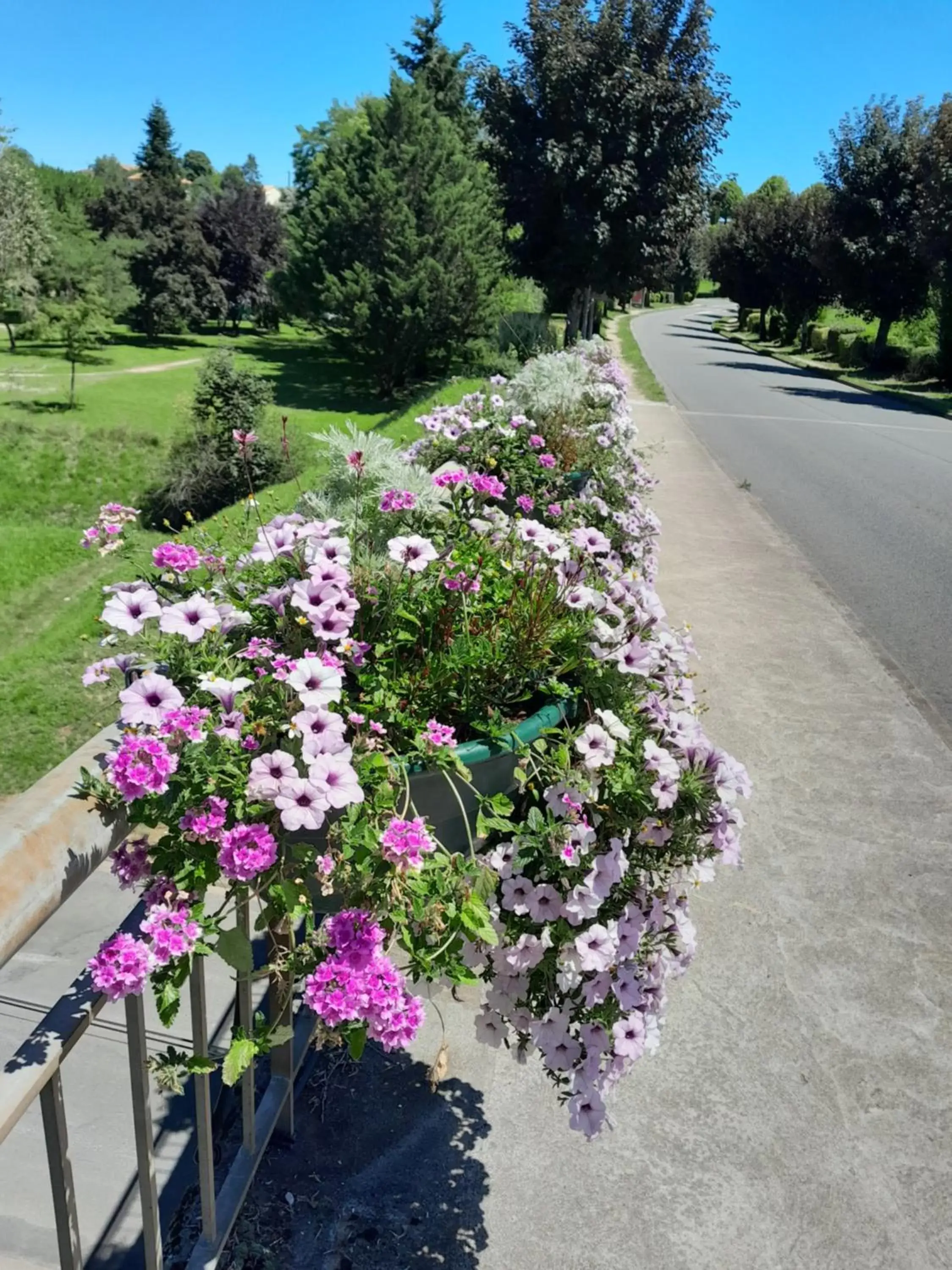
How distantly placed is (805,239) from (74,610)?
3968cm

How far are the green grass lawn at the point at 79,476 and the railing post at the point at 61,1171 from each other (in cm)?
91

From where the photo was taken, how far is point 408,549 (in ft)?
6.12

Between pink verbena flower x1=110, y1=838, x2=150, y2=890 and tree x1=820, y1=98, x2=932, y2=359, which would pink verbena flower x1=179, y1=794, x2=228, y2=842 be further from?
tree x1=820, y1=98, x2=932, y2=359

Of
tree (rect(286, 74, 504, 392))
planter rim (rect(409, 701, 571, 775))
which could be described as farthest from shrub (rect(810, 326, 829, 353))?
planter rim (rect(409, 701, 571, 775))

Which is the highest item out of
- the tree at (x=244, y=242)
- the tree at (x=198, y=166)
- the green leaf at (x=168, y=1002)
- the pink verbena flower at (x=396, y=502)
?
the tree at (x=198, y=166)

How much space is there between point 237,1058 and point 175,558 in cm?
87

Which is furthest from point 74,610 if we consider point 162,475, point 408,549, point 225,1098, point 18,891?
point 18,891

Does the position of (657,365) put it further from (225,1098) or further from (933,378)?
(225,1098)

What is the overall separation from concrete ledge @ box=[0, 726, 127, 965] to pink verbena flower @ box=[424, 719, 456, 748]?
1.65 feet

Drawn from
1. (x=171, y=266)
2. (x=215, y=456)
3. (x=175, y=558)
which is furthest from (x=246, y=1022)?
(x=171, y=266)

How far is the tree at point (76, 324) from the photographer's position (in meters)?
24.1

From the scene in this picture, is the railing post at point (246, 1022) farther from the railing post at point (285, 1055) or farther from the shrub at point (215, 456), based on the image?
the shrub at point (215, 456)

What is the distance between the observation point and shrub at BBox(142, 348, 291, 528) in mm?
13828

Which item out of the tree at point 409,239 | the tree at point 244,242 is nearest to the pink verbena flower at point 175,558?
the tree at point 409,239
